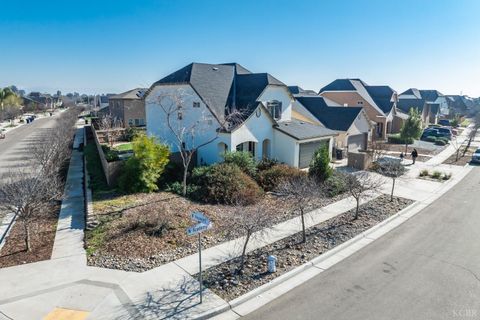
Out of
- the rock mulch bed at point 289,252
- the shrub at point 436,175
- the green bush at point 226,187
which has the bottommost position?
the rock mulch bed at point 289,252

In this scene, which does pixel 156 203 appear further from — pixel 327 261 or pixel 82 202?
pixel 327 261

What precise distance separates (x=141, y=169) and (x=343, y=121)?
22.4 meters

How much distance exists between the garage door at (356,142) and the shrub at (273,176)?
1488 cm

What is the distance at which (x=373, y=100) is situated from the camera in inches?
2008

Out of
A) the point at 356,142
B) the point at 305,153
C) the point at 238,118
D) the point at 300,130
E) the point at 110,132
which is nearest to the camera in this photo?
the point at 238,118

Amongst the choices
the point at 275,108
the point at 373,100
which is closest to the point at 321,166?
the point at 275,108

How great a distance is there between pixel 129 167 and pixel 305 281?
11.9m

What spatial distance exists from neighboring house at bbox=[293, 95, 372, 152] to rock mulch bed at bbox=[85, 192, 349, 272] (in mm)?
16489

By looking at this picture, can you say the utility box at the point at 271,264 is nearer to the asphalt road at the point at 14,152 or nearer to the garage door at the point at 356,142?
the asphalt road at the point at 14,152

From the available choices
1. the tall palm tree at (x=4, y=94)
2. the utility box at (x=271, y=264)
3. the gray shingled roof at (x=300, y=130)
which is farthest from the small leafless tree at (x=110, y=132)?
the tall palm tree at (x=4, y=94)

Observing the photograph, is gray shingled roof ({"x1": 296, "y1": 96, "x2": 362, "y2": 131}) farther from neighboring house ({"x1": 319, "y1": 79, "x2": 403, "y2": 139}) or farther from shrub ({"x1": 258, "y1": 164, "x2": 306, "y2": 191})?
shrub ({"x1": 258, "y1": 164, "x2": 306, "y2": 191})

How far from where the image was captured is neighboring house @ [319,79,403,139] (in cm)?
4497

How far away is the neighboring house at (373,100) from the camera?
45.0m

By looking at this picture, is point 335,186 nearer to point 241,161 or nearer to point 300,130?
point 241,161
